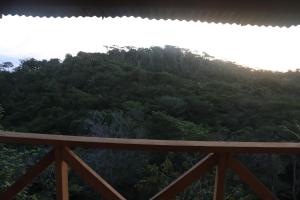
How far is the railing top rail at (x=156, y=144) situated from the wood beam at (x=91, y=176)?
0.05 m

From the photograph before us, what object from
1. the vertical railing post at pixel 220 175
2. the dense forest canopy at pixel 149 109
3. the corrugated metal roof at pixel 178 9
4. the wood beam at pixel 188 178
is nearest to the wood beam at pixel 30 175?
the wood beam at pixel 188 178

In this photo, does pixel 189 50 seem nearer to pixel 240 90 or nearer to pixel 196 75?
pixel 196 75

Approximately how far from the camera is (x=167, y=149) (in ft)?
5.04

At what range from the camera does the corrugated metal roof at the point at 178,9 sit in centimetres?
184

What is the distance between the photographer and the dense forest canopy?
6.58m

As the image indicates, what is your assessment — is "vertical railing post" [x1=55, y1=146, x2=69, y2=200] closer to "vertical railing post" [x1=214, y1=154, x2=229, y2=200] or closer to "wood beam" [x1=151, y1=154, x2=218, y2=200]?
"wood beam" [x1=151, y1=154, x2=218, y2=200]

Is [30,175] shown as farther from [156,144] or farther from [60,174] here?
[156,144]

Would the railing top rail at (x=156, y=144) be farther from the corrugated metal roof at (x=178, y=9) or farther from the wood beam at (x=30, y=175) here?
the corrugated metal roof at (x=178, y=9)

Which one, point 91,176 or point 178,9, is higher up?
point 178,9

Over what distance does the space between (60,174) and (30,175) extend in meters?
0.12

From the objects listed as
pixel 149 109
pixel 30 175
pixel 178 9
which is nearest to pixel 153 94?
pixel 149 109

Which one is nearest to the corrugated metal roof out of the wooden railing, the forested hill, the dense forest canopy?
the wooden railing

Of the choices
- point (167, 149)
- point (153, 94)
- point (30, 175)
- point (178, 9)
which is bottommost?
point (153, 94)

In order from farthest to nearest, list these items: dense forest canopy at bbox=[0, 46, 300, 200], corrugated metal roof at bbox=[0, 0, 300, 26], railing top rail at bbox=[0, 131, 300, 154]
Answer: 1. dense forest canopy at bbox=[0, 46, 300, 200]
2. corrugated metal roof at bbox=[0, 0, 300, 26]
3. railing top rail at bbox=[0, 131, 300, 154]
